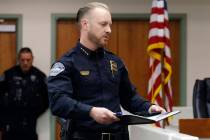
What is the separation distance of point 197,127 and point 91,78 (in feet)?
4.15

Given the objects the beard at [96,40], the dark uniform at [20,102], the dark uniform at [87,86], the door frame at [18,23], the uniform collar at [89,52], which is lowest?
the dark uniform at [20,102]

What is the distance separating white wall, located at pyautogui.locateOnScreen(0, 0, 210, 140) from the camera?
6.10 meters

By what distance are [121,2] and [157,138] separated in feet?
10.9

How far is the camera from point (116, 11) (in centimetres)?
620

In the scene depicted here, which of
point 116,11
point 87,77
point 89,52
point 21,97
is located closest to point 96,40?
point 89,52

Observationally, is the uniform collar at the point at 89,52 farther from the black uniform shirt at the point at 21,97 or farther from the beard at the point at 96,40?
the black uniform shirt at the point at 21,97

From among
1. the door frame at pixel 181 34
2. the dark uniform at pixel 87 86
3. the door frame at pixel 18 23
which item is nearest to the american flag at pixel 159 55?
the door frame at pixel 181 34

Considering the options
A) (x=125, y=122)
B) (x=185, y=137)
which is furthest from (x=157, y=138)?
(x=125, y=122)

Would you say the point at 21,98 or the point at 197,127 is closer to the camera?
the point at 197,127

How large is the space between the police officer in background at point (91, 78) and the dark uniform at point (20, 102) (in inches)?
139

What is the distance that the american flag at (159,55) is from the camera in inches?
195

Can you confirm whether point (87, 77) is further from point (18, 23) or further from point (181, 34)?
point (181, 34)

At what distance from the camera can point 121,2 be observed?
620 cm

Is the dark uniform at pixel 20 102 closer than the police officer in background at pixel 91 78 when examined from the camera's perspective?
No
